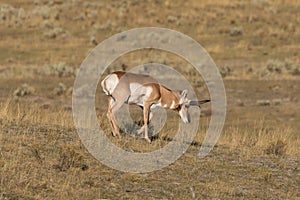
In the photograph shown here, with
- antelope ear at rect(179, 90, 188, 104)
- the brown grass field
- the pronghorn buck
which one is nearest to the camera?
the brown grass field

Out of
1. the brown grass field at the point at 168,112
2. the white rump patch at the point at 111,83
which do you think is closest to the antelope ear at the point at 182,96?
the brown grass field at the point at 168,112

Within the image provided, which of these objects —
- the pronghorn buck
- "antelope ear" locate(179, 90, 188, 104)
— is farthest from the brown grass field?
"antelope ear" locate(179, 90, 188, 104)

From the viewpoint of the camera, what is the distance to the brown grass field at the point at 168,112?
1020cm

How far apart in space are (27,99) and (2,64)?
9.64 meters

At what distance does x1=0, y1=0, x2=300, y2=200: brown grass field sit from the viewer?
1020 centimetres

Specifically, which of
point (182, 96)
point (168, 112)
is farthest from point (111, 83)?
point (168, 112)

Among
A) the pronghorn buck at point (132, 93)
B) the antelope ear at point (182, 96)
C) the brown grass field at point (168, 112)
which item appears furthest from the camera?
the antelope ear at point (182, 96)

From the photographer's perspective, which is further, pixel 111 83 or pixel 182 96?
pixel 182 96

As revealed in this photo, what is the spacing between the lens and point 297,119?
83.6ft

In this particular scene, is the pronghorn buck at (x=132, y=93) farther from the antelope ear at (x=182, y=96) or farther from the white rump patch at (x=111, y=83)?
the antelope ear at (x=182, y=96)

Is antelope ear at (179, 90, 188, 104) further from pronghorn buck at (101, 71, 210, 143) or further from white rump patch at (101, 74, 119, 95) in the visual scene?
white rump patch at (101, 74, 119, 95)

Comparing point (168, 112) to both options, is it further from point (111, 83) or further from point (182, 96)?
point (111, 83)

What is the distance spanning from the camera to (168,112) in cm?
2498

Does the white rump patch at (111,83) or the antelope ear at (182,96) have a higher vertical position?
the white rump patch at (111,83)
